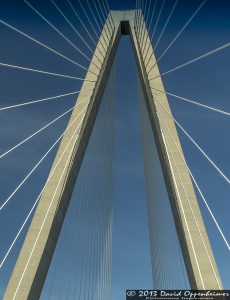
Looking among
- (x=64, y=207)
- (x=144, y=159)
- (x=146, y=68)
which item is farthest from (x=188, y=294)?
(x=144, y=159)

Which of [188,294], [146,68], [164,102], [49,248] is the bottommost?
[188,294]

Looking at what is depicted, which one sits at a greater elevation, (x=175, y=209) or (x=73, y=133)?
(x=73, y=133)

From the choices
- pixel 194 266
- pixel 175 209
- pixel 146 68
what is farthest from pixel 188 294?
pixel 146 68

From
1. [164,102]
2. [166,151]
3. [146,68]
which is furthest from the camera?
[146,68]

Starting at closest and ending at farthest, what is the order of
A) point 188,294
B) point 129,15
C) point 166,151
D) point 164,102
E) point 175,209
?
point 188,294 → point 175,209 → point 166,151 → point 164,102 → point 129,15

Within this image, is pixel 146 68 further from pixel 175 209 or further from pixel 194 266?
pixel 194 266

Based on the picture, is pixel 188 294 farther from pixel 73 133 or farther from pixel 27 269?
pixel 73 133

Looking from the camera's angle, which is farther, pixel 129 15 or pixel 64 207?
pixel 129 15
